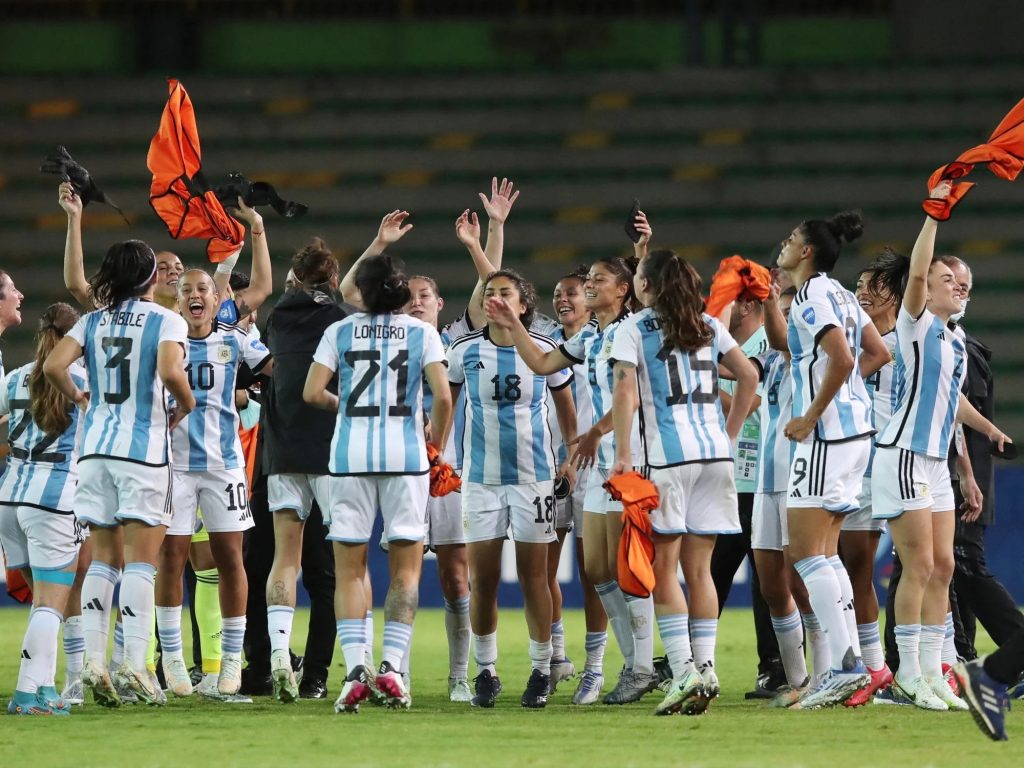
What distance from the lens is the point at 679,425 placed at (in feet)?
22.4

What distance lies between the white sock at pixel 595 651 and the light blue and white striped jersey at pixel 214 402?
1908 millimetres

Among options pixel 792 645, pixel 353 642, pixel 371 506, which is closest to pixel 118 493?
pixel 371 506

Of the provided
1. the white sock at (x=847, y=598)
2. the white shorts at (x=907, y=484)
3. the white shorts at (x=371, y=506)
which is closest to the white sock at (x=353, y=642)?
the white shorts at (x=371, y=506)

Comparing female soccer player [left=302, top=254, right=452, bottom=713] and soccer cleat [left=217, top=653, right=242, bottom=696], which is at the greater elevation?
female soccer player [left=302, top=254, right=452, bottom=713]

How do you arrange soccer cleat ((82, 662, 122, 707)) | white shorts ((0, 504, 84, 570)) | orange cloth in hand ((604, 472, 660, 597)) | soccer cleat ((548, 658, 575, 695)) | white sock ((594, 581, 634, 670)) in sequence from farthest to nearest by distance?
1. soccer cleat ((548, 658, 575, 695))
2. white sock ((594, 581, 634, 670))
3. white shorts ((0, 504, 84, 570))
4. soccer cleat ((82, 662, 122, 707))
5. orange cloth in hand ((604, 472, 660, 597))

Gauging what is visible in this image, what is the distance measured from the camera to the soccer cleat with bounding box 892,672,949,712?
22.7ft

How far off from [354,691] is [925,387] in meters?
2.79

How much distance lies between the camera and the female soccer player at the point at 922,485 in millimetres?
6938

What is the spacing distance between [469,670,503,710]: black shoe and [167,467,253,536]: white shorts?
1325mm

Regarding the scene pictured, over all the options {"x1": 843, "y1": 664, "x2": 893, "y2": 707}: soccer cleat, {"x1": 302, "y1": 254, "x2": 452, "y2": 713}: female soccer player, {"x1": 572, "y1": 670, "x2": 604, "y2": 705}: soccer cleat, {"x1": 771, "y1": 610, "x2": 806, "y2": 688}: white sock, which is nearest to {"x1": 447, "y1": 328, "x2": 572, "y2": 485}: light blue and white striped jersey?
{"x1": 302, "y1": 254, "x2": 452, "y2": 713}: female soccer player

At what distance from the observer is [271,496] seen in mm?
7516

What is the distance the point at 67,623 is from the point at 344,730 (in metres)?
1.94

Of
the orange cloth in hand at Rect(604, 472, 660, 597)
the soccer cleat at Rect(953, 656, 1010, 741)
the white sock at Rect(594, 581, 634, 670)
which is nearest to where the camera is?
the soccer cleat at Rect(953, 656, 1010, 741)

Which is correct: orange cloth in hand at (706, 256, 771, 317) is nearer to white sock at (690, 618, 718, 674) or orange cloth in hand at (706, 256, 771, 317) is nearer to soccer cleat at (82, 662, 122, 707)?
white sock at (690, 618, 718, 674)
